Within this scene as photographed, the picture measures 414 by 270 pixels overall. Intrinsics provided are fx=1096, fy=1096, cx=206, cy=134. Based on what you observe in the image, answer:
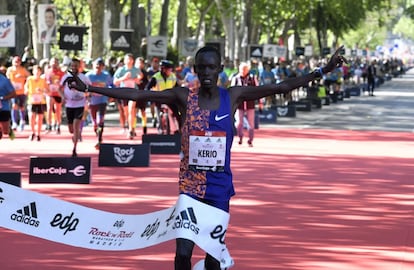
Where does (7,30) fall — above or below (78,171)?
above

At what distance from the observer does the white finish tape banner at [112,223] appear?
7438mm

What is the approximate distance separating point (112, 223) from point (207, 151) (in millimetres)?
1300

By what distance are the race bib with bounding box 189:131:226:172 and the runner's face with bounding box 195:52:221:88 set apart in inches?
14.3

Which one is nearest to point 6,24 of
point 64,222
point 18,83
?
point 18,83

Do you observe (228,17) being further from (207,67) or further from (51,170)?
(207,67)

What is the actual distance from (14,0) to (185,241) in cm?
3236

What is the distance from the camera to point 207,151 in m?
7.78

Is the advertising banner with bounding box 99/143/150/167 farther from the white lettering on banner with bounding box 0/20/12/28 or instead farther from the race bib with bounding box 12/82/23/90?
the white lettering on banner with bounding box 0/20/12/28

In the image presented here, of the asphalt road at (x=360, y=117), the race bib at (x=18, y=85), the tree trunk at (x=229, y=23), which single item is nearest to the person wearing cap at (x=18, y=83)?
the race bib at (x=18, y=85)

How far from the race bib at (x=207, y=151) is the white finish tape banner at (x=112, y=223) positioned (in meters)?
0.36

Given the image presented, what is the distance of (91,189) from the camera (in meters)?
16.5

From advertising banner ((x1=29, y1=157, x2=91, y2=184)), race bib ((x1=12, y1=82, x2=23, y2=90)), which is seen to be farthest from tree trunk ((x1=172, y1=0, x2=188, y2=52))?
advertising banner ((x1=29, y1=157, x2=91, y2=184))

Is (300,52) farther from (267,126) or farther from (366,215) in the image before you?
(366,215)

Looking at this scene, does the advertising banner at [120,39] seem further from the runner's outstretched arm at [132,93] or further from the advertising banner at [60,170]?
the runner's outstretched arm at [132,93]
